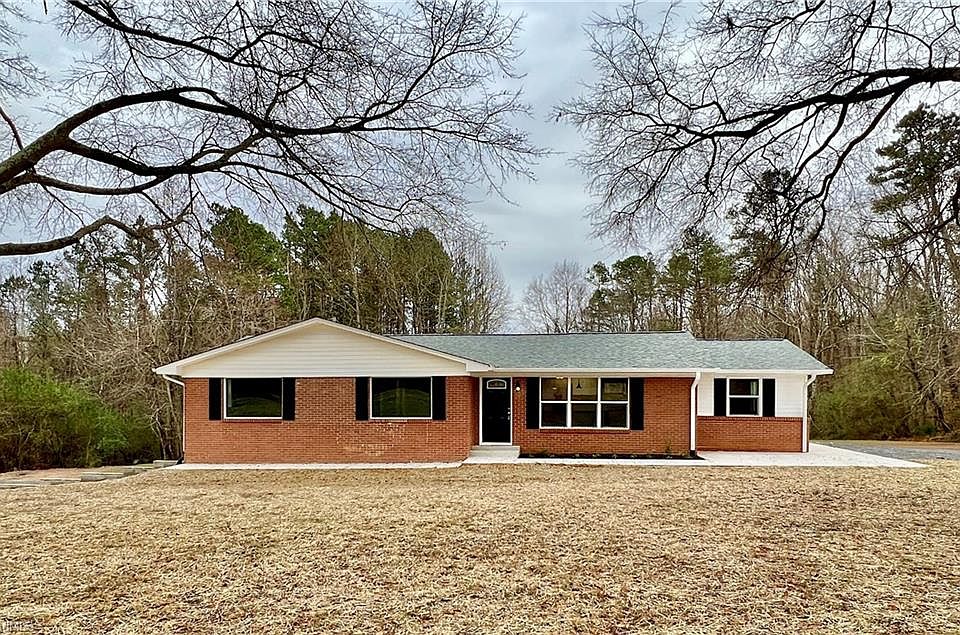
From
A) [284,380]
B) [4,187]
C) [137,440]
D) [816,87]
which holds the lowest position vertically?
[137,440]

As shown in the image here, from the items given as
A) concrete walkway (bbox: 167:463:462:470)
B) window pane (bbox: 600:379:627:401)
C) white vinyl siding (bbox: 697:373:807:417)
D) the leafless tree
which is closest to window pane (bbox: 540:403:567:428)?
window pane (bbox: 600:379:627:401)

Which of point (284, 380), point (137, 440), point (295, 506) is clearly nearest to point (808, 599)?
point (295, 506)

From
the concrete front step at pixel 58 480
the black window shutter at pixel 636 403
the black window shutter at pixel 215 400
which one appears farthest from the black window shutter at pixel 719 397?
the concrete front step at pixel 58 480

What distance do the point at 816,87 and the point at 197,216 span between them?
6.61 m

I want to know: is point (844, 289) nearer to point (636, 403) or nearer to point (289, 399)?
point (636, 403)

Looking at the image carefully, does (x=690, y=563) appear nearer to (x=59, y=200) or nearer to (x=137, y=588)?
(x=137, y=588)

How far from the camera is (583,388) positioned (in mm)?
17031

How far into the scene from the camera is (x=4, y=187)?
597 cm

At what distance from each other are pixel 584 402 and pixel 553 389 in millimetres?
822

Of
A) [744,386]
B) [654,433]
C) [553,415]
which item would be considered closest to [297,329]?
[553,415]

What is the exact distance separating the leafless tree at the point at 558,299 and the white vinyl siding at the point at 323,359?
67.1ft

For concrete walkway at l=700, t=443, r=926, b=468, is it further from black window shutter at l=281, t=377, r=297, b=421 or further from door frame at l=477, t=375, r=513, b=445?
black window shutter at l=281, t=377, r=297, b=421

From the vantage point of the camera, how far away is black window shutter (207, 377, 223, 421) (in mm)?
16062

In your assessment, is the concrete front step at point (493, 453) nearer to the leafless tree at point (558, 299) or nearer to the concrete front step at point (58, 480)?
the concrete front step at point (58, 480)
